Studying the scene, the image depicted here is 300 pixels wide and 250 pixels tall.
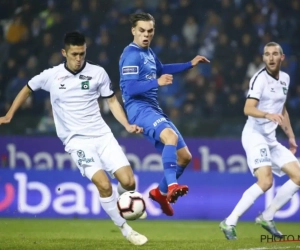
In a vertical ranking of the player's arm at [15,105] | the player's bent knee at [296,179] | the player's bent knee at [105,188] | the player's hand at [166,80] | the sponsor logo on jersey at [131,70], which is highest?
the sponsor logo on jersey at [131,70]

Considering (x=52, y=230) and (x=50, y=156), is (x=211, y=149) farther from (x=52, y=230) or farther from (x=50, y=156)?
(x=52, y=230)

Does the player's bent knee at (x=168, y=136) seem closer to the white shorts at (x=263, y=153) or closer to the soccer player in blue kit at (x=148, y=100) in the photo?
the soccer player in blue kit at (x=148, y=100)

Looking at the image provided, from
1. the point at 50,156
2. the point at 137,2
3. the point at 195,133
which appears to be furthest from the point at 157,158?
the point at 137,2

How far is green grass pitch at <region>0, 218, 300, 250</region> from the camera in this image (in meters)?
8.68

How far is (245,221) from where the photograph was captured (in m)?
13.6

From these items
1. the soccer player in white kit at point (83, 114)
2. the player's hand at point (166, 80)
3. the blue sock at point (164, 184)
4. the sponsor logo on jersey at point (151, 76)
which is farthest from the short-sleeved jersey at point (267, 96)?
the soccer player in white kit at point (83, 114)

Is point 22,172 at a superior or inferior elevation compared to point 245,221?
superior

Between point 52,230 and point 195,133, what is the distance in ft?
13.7

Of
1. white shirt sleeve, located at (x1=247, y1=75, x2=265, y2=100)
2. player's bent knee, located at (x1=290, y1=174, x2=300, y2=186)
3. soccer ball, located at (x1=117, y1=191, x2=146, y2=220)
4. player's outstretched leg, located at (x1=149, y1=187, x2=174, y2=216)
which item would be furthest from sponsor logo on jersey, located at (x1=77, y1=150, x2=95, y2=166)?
player's bent knee, located at (x1=290, y1=174, x2=300, y2=186)

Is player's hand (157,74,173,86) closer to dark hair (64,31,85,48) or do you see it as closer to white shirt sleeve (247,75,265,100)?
dark hair (64,31,85,48)

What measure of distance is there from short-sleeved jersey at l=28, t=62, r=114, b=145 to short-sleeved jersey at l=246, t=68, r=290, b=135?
1871mm

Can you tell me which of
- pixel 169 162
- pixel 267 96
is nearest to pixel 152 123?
pixel 169 162

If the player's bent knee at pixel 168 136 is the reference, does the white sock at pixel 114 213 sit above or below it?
below

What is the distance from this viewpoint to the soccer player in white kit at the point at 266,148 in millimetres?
9766
